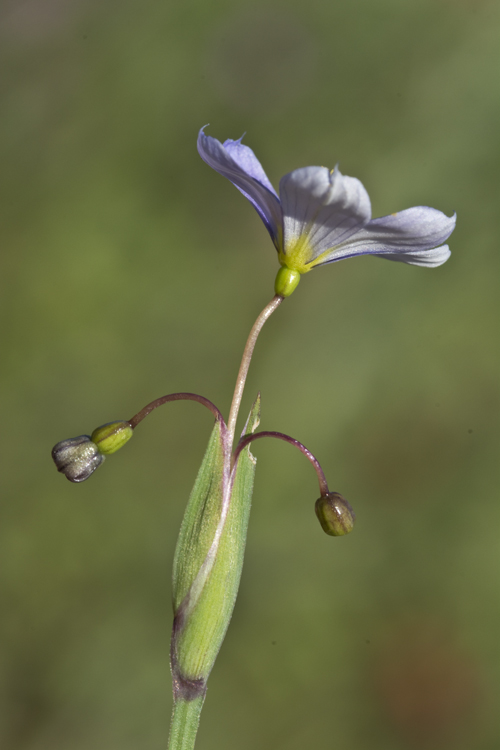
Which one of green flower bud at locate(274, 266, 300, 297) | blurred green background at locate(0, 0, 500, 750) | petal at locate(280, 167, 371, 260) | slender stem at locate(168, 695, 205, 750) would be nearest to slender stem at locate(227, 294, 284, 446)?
green flower bud at locate(274, 266, 300, 297)

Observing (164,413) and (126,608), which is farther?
(164,413)

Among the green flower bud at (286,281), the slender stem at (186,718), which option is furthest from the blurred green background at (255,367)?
the green flower bud at (286,281)

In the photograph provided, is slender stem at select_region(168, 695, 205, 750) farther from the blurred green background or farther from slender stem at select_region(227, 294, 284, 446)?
the blurred green background

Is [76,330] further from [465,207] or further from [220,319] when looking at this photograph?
[465,207]

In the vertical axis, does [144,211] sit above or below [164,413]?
above

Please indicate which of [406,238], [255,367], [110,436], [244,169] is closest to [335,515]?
[110,436]

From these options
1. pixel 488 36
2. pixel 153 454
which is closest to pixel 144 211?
pixel 153 454
